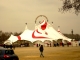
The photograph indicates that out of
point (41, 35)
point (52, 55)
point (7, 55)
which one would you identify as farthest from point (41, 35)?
point (7, 55)

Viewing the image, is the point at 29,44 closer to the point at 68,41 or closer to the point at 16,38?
the point at 16,38

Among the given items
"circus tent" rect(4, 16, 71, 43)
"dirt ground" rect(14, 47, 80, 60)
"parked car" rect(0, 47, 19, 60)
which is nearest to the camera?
"parked car" rect(0, 47, 19, 60)

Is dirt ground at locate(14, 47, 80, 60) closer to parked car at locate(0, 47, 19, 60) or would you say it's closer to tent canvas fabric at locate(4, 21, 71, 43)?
parked car at locate(0, 47, 19, 60)

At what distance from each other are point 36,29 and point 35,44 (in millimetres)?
5643

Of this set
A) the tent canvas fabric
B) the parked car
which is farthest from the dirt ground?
the tent canvas fabric

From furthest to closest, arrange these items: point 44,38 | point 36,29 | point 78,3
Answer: point 36,29 < point 44,38 < point 78,3

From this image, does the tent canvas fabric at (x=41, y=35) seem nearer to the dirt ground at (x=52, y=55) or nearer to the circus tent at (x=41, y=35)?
the circus tent at (x=41, y=35)

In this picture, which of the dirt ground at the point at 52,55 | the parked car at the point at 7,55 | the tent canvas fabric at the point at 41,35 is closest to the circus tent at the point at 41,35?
the tent canvas fabric at the point at 41,35

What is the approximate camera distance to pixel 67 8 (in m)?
31.8

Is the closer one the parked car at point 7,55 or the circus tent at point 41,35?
the parked car at point 7,55

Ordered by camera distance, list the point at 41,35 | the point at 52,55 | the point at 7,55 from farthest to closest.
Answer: the point at 41,35 → the point at 52,55 → the point at 7,55

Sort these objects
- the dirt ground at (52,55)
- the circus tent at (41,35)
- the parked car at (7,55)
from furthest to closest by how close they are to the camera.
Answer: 1. the circus tent at (41,35)
2. the dirt ground at (52,55)
3. the parked car at (7,55)

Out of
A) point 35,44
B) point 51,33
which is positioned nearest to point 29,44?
point 35,44

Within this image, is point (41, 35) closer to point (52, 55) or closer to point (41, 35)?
point (41, 35)
